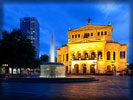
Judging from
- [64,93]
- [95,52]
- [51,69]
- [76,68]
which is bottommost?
[76,68]

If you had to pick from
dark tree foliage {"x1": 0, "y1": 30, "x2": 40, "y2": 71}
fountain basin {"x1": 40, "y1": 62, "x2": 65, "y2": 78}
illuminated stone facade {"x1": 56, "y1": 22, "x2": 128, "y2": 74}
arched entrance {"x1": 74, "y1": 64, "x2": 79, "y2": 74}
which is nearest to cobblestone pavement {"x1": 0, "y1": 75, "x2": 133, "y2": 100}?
fountain basin {"x1": 40, "y1": 62, "x2": 65, "y2": 78}

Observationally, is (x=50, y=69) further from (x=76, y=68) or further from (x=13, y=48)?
(x=76, y=68)

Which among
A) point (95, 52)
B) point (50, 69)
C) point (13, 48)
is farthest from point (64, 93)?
point (95, 52)

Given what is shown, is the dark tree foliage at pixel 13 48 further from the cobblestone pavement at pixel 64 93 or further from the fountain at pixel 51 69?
the cobblestone pavement at pixel 64 93

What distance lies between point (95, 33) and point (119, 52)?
1504 centimetres

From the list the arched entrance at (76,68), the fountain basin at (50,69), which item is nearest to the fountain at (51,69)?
the fountain basin at (50,69)

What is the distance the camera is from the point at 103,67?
6931cm

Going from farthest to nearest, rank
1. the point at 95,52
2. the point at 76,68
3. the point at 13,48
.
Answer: the point at 76,68 < the point at 95,52 < the point at 13,48

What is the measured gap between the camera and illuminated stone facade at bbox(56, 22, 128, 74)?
70.1 m

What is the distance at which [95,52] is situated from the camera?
70.5m

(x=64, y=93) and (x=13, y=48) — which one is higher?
(x=13, y=48)

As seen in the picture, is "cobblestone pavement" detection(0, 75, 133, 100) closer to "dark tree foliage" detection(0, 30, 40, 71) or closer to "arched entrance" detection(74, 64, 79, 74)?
"dark tree foliage" detection(0, 30, 40, 71)

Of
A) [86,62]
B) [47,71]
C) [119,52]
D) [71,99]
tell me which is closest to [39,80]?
[47,71]

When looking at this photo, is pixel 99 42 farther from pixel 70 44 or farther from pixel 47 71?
pixel 47 71
